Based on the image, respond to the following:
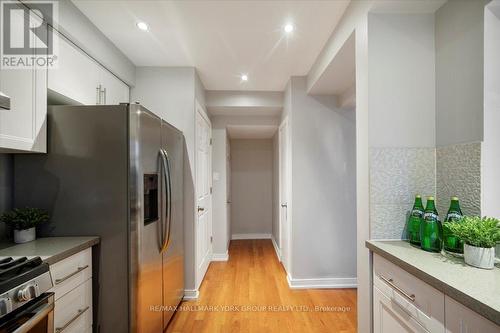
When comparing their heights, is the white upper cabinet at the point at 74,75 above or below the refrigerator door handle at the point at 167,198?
above

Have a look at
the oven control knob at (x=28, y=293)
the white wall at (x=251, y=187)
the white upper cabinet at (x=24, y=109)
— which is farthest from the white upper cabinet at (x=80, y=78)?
the white wall at (x=251, y=187)

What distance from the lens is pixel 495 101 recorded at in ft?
3.66

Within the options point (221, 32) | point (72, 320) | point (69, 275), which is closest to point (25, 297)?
point (69, 275)

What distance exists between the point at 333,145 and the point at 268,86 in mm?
1166

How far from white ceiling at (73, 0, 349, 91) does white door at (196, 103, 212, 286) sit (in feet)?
2.08

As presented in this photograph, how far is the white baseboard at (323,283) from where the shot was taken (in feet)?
9.05

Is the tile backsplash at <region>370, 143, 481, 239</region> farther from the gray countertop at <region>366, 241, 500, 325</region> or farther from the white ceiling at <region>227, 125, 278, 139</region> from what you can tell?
the white ceiling at <region>227, 125, 278, 139</region>

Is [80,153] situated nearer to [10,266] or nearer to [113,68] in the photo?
[10,266]

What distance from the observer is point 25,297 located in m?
0.93

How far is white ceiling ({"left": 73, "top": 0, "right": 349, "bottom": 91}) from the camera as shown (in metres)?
1.66

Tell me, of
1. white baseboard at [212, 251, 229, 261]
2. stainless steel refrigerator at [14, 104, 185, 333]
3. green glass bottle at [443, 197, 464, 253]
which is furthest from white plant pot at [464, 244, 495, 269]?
white baseboard at [212, 251, 229, 261]

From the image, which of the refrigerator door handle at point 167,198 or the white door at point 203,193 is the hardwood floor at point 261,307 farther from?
the refrigerator door handle at point 167,198

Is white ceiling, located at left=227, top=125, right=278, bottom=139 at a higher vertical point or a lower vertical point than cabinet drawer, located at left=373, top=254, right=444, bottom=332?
higher

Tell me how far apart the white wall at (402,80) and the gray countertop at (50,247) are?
180 centimetres
